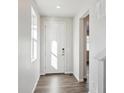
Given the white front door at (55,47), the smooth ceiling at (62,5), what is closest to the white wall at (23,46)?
the smooth ceiling at (62,5)

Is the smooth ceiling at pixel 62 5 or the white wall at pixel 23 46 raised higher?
the smooth ceiling at pixel 62 5

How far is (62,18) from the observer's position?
18.0 feet

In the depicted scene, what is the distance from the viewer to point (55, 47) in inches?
217

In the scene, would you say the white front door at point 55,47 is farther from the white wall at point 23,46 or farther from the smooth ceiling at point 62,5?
the white wall at point 23,46

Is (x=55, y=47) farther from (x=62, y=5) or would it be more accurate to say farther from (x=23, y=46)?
(x=23, y=46)

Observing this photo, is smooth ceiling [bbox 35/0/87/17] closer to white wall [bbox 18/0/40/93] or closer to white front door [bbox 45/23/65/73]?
white wall [bbox 18/0/40/93]

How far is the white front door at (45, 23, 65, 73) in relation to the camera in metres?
5.43

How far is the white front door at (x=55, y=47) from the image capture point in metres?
5.43

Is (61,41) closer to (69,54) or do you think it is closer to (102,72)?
(69,54)

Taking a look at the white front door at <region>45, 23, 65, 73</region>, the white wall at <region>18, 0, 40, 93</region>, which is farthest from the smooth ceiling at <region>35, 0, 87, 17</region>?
the white front door at <region>45, 23, 65, 73</region>

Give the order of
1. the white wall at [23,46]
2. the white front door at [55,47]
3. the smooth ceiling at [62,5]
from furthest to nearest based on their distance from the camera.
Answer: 1. the white front door at [55,47]
2. the smooth ceiling at [62,5]
3. the white wall at [23,46]
